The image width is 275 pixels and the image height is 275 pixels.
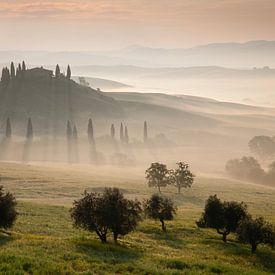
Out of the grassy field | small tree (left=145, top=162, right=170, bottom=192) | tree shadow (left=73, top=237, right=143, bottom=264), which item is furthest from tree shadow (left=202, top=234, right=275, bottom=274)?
small tree (left=145, top=162, right=170, bottom=192)

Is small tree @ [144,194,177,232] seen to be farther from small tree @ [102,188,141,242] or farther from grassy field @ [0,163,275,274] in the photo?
small tree @ [102,188,141,242]

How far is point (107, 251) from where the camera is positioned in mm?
39156

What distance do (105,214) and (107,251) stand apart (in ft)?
15.0

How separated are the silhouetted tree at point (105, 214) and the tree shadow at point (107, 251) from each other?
1501mm

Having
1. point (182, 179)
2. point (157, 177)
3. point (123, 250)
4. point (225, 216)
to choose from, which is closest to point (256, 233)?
point (225, 216)

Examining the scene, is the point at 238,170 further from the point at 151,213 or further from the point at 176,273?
the point at 176,273

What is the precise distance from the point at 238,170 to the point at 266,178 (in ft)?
41.2

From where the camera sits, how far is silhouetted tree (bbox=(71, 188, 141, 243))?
43.2 m

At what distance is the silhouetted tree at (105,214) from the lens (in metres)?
43.2

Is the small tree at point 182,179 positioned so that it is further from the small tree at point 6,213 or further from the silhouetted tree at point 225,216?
the small tree at point 6,213

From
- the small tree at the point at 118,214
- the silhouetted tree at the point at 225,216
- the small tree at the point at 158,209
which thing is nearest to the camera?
the small tree at the point at 118,214

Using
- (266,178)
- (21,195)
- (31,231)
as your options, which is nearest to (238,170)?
(266,178)

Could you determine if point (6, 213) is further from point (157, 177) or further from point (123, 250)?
point (157, 177)

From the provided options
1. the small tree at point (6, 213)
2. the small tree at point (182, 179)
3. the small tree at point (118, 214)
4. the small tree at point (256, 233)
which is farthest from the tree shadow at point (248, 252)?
the small tree at point (182, 179)
